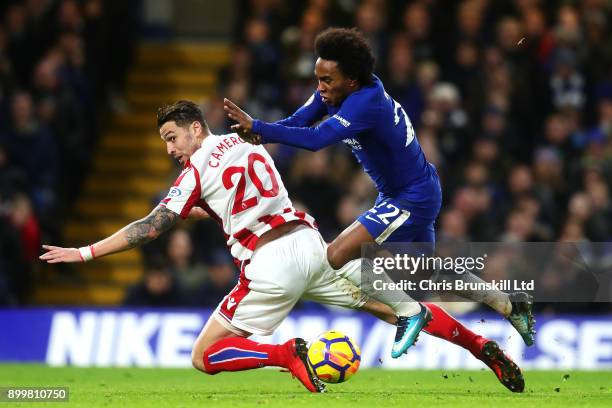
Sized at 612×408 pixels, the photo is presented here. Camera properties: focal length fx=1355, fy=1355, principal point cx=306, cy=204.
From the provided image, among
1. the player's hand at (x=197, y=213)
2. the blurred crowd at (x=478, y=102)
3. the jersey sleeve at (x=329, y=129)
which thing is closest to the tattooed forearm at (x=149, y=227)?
the player's hand at (x=197, y=213)

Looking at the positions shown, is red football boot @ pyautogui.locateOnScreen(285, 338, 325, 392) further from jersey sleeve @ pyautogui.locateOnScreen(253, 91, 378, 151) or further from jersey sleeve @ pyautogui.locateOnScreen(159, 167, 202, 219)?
jersey sleeve @ pyautogui.locateOnScreen(253, 91, 378, 151)

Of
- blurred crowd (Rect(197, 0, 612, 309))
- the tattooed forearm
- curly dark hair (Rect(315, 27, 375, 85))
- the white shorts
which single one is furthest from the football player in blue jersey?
blurred crowd (Rect(197, 0, 612, 309))

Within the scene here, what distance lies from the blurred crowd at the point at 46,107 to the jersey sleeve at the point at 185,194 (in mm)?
6266

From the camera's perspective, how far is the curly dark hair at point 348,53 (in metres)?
8.87

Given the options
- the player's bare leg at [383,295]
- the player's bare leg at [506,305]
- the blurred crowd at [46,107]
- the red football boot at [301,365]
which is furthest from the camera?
the blurred crowd at [46,107]

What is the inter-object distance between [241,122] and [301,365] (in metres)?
1.72

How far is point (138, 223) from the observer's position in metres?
8.91

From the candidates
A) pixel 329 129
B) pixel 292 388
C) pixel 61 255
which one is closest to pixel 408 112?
pixel 292 388

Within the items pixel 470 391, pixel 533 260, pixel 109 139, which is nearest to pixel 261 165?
pixel 470 391

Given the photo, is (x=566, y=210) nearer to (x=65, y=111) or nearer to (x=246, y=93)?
(x=246, y=93)

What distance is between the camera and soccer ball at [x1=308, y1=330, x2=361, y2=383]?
356 inches

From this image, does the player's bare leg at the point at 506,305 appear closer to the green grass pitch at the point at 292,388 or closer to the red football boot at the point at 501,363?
the red football boot at the point at 501,363

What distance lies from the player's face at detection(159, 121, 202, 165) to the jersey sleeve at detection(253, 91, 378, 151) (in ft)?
2.65

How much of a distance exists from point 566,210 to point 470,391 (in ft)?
18.8
